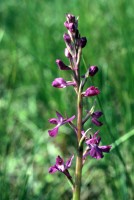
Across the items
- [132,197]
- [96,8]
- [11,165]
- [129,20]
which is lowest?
[132,197]

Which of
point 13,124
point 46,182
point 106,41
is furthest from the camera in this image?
point 106,41

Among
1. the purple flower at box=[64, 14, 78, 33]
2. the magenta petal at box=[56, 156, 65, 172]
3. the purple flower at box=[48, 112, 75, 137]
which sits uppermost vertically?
the purple flower at box=[64, 14, 78, 33]

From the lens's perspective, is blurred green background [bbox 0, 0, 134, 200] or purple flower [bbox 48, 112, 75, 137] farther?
blurred green background [bbox 0, 0, 134, 200]

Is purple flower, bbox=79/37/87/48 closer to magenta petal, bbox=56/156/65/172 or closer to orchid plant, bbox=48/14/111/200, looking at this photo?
orchid plant, bbox=48/14/111/200

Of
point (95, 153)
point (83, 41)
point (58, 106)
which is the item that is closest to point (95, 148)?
point (95, 153)

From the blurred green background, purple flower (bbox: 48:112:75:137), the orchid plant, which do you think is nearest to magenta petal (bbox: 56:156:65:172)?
the orchid plant

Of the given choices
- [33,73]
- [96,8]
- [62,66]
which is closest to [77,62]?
[62,66]

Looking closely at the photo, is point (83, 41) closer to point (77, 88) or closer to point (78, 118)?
point (77, 88)

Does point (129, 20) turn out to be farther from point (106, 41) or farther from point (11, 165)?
point (11, 165)
